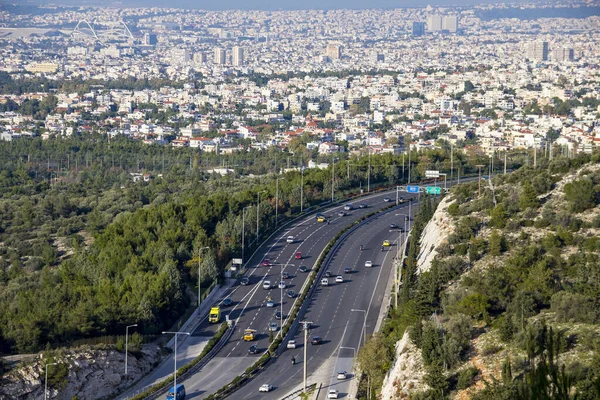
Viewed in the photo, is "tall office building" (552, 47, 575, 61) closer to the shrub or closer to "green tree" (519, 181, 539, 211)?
"green tree" (519, 181, 539, 211)

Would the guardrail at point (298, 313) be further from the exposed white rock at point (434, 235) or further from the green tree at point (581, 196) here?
the green tree at point (581, 196)

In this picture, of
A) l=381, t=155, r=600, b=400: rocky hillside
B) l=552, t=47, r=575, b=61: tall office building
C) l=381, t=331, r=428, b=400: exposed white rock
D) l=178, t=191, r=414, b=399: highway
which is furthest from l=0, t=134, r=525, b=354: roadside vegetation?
l=552, t=47, r=575, b=61: tall office building

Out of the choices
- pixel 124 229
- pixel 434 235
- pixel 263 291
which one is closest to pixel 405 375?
pixel 263 291

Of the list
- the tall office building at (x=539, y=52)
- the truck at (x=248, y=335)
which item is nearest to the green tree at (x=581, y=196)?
the truck at (x=248, y=335)

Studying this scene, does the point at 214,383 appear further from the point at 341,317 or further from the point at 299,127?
the point at 299,127

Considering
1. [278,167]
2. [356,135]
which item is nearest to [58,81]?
[356,135]
